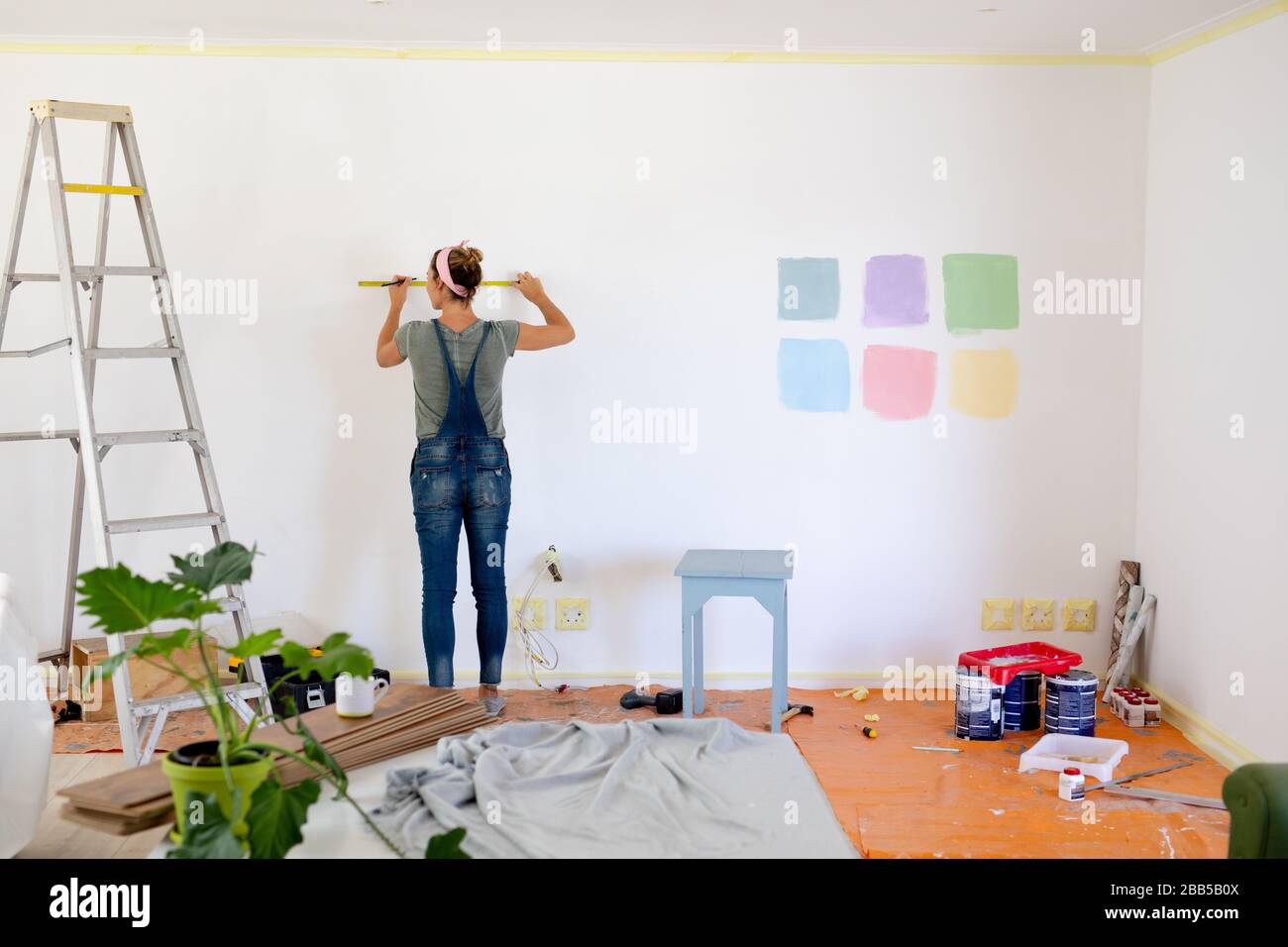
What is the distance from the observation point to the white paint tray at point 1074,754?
3.35 metres

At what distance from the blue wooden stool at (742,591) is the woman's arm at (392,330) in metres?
1.17

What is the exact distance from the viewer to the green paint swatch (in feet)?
14.0

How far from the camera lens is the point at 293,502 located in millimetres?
4309

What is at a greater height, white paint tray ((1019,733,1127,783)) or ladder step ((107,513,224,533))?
ladder step ((107,513,224,533))

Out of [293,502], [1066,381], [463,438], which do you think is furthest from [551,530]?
[1066,381]

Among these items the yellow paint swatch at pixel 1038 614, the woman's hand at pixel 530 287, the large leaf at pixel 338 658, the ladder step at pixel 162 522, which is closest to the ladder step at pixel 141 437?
the ladder step at pixel 162 522

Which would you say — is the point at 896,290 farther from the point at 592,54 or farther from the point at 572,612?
the point at 572,612

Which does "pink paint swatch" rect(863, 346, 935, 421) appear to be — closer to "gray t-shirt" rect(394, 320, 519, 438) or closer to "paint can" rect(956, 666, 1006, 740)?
"paint can" rect(956, 666, 1006, 740)

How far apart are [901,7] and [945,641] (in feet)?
7.24

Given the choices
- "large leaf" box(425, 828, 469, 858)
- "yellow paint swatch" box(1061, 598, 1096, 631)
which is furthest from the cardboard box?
"yellow paint swatch" box(1061, 598, 1096, 631)

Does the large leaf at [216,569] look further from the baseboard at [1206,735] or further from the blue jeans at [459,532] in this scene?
the baseboard at [1206,735]

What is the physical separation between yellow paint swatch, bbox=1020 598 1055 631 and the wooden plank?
343cm

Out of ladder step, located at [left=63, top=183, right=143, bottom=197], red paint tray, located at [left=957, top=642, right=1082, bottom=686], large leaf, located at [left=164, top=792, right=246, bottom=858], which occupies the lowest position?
red paint tray, located at [left=957, top=642, right=1082, bottom=686]

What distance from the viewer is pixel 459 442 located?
3.84 meters
